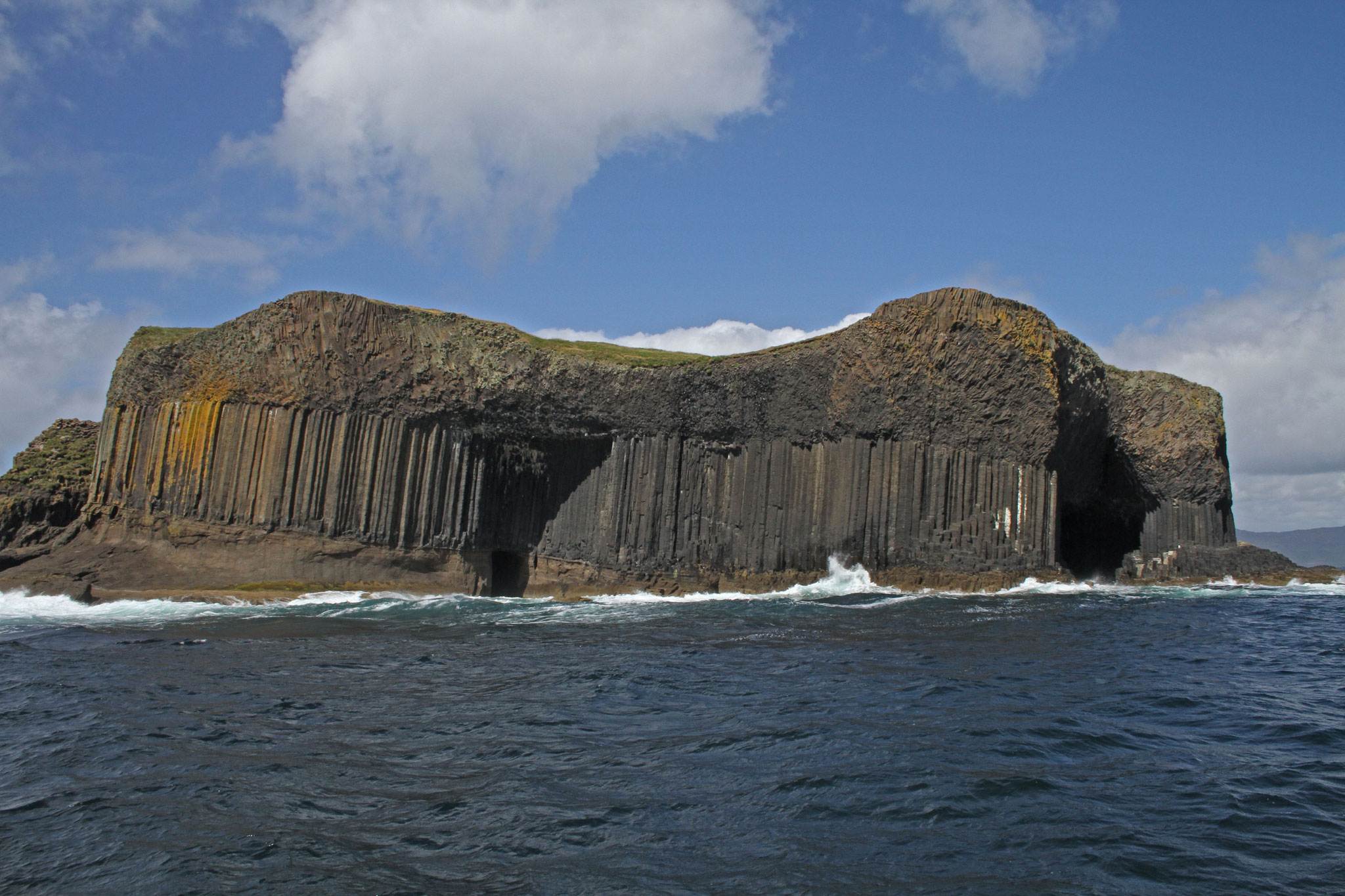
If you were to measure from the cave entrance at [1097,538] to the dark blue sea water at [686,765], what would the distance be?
1517 centimetres

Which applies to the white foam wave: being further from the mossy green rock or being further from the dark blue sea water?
the mossy green rock

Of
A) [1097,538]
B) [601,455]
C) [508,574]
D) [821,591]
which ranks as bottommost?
[508,574]

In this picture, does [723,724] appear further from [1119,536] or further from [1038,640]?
[1119,536]

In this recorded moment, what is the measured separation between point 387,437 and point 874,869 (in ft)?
70.3

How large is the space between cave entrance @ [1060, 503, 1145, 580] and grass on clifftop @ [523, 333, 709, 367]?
13.0m

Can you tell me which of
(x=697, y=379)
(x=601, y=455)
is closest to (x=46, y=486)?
(x=601, y=455)

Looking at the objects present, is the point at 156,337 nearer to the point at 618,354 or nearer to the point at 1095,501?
the point at 618,354

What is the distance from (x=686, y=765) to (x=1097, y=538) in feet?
88.7

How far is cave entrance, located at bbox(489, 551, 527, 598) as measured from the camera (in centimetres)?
2711

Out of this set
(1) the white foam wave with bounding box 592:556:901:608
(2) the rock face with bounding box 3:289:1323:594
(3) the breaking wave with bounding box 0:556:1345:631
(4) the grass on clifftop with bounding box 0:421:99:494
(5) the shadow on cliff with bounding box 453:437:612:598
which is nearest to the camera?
(3) the breaking wave with bounding box 0:556:1345:631

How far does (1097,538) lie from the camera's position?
3052cm

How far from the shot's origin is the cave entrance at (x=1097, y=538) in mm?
29016

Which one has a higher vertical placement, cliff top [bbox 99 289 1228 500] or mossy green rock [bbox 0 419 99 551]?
cliff top [bbox 99 289 1228 500]

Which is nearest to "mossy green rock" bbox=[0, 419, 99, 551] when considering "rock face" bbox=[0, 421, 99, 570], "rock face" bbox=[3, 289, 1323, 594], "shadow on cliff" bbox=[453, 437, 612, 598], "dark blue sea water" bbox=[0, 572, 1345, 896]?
"rock face" bbox=[0, 421, 99, 570]
